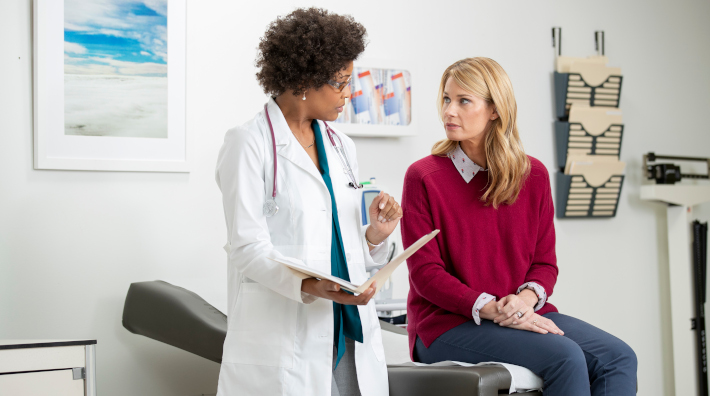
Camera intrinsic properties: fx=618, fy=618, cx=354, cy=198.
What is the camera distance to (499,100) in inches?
69.0

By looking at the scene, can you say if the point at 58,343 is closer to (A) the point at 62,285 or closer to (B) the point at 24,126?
(A) the point at 62,285

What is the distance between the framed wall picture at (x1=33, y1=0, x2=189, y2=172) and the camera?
235cm

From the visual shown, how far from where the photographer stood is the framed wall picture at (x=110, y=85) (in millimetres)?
2348

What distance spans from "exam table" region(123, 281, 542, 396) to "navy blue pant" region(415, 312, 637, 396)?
3.2 inches

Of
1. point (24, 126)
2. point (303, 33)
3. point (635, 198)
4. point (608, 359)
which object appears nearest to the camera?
point (303, 33)

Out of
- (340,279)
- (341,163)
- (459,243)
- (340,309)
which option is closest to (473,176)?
(459,243)

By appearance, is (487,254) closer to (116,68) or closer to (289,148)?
(289,148)

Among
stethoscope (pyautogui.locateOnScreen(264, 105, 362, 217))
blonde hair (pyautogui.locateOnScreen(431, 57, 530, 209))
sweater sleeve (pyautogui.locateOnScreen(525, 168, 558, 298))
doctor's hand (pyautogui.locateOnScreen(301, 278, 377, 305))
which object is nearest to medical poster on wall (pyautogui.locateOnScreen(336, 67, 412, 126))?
blonde hair (pyautogui.locateOnScreen(431, 57, 530, 209))

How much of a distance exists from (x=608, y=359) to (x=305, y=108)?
96cm

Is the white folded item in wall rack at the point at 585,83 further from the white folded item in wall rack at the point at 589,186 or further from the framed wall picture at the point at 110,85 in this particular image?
the framed wall picture at the point at 110,85

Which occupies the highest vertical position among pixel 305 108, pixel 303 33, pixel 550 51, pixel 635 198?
pixel 550 51

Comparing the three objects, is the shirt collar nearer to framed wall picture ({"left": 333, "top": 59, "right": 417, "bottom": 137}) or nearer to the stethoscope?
the stethoscope

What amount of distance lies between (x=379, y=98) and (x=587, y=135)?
1.21m

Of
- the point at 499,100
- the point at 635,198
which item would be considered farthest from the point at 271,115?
the point at 635,198
